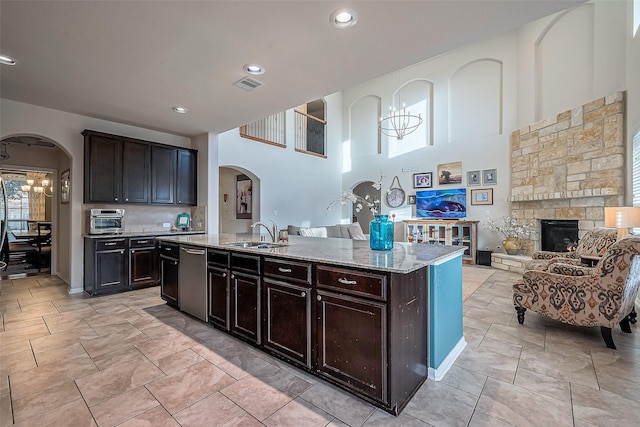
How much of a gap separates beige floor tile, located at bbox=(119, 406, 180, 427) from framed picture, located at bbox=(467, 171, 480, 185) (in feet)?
24.5

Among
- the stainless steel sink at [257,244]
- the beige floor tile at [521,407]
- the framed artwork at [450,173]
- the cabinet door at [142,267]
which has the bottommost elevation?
the beige floor tile at [521,407]

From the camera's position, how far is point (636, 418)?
163cm

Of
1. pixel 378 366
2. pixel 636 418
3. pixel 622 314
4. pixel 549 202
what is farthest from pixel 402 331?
pixel 549 202

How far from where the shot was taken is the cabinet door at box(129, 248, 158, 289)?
4426mm

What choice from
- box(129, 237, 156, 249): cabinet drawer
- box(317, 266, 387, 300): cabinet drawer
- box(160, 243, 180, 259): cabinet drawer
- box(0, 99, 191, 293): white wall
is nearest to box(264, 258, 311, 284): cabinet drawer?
box(317, 266, 387, 300): cabinet drawer

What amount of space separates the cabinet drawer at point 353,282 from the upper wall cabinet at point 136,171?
415 cm

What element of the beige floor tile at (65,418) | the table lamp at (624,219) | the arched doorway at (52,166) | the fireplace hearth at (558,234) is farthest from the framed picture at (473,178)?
the arched doorway at (52,166)

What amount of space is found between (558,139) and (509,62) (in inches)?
95.2

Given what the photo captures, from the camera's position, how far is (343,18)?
7.03ft

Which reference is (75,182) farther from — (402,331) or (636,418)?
(636,418)

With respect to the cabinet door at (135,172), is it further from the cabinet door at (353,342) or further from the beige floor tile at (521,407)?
the beige floor tile at (521,407)

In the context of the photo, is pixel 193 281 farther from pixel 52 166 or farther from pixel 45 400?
pixel 52 166

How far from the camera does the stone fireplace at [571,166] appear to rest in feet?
14.8

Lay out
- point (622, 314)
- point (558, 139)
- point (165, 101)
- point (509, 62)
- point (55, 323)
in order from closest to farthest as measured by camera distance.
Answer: point (622, 314)
point (55, 323)
point (165, 101)
point (558, 139)
point (509, 62)
